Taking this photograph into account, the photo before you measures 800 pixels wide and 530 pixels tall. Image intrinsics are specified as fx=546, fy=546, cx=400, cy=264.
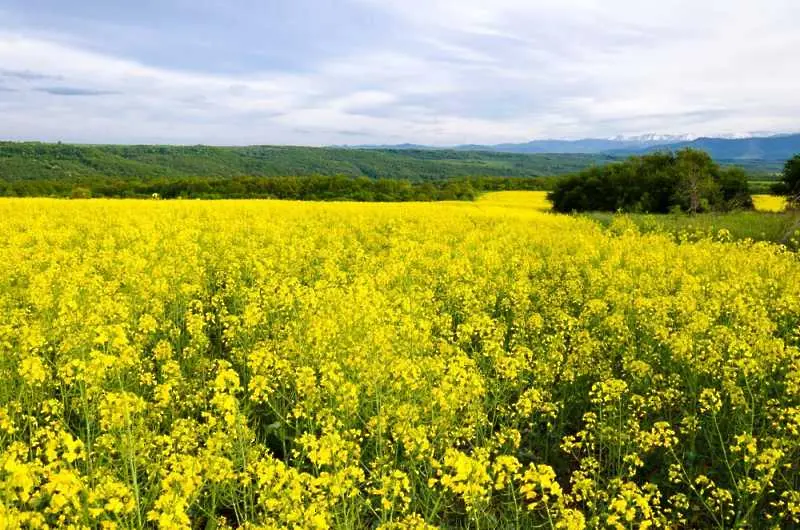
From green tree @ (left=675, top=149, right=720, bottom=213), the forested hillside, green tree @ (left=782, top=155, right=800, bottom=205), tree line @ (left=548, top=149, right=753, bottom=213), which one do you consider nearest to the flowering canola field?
green tree @ (left=675, top=149, right=720, bottom=213)

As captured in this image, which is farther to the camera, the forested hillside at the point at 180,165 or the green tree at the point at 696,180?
the forested hillside at the point at 180,165

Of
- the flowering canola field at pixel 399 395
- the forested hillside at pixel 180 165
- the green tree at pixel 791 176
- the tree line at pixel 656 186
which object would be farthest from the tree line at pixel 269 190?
the forested hillside at pixel 180 165

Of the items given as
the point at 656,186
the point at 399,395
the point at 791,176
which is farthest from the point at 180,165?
the point at 399,395

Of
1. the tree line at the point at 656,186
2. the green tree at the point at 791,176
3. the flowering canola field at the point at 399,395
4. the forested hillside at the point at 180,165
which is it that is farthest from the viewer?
the forested hillside at the point at 180,165

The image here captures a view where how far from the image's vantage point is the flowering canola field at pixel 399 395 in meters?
3.29

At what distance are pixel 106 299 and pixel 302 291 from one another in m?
2.33

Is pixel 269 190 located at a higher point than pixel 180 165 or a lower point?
lower

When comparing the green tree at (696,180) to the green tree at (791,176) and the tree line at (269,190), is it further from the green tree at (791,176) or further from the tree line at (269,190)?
the tree line at (269,190)

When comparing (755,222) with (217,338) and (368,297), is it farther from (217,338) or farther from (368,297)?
(217,338)

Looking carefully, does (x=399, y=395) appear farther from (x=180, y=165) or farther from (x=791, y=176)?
(x=180, y=165)

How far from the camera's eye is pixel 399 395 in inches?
198

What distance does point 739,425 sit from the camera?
15.8 feet

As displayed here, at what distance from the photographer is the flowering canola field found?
3289mm

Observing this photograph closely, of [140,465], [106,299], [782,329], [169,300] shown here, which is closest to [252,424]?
[140,465]
